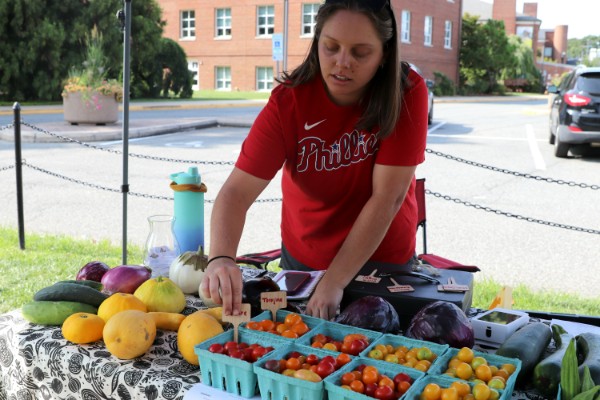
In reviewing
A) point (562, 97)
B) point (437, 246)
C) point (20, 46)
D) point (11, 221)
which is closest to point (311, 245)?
point (437, 246)

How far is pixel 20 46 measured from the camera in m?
20.5

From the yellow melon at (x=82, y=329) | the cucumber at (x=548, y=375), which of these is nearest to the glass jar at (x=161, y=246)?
the yellow melon at (x=82, y=329)

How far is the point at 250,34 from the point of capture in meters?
35.0

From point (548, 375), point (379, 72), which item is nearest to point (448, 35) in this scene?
point (379, 72)

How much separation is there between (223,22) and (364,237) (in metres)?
35.6

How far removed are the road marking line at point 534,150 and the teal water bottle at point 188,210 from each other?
31.1 feet

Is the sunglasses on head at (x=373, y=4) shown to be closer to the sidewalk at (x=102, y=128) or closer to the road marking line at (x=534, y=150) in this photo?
the sidewalk at (x=102, y=128)

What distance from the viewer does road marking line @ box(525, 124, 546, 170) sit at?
37.8 feet

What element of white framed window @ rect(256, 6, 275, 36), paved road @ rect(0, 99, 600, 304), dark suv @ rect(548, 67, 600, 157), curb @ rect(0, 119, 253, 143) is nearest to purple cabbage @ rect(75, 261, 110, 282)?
paved road @ rect(0, 99, 600, 304)

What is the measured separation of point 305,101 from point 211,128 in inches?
580

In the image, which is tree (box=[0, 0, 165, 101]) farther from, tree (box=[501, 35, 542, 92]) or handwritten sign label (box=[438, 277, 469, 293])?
tree (box=[501, 35, 542, 92])

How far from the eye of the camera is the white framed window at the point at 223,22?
3572 centimetres

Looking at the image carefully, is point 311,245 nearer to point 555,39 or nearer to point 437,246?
point 437,246

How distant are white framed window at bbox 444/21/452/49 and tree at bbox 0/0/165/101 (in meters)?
22.3
